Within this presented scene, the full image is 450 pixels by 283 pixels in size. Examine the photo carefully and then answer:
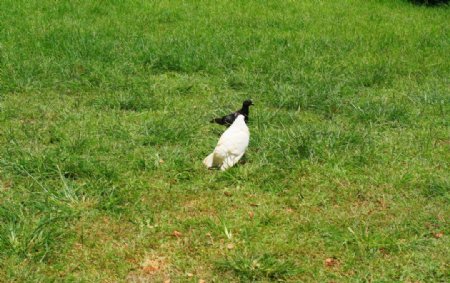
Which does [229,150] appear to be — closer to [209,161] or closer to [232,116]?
[209,161]

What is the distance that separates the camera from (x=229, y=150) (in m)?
4.55

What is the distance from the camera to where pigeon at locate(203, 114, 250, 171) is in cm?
456

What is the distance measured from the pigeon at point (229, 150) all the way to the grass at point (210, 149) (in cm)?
9

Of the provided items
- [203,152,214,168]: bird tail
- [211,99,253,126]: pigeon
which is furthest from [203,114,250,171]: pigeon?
[211,99,253,126]: pigeon

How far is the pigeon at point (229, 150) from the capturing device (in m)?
4.56

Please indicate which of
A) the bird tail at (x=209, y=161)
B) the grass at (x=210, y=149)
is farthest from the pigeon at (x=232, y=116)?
the bird tail at (x=209, y=161)

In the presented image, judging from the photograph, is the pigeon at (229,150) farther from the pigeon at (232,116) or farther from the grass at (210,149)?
the pigeon at (232,116)

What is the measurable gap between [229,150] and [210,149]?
52cm

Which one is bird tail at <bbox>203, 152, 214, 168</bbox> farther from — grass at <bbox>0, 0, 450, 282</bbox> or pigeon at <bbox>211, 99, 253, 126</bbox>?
pigeon at <bbox>211, 99, 253, 126</bbox>

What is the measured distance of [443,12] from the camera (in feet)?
36.0

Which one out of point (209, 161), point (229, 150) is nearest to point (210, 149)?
point (209, 161)

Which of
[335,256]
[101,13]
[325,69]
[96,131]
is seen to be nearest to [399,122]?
[325,69]

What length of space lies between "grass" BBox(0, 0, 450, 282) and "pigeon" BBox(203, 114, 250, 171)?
87 millimetres

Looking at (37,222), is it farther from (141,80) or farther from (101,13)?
(101,13)
